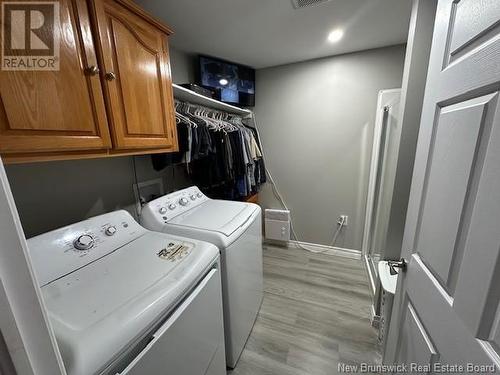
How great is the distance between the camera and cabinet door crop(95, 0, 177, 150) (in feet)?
3.17

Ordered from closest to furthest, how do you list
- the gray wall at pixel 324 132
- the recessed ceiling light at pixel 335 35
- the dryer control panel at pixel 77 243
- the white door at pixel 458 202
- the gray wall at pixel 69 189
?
the white door at pixel 458 202 → the dryer control panel at pixel 77 243 → the gray wall at pixel 69 189 → the recessed ceiling light at pixel 335 35 → the gray wall at pixel 324 132

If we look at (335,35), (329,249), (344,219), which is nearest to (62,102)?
(335,35)

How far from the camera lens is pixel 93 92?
0.90 m

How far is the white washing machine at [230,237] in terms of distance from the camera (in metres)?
1.19

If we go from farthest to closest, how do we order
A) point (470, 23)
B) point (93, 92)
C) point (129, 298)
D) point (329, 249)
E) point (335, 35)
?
1. point (329, 249)
2. point (335, 35)
3. point (93, 92)
4. point (129, 298)
5. point (470, 23)

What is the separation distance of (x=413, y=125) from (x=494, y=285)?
106 cm

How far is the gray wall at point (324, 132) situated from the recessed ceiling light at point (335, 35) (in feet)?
1.32

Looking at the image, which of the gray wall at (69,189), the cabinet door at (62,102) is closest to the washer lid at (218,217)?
the gray wall at (69,189)

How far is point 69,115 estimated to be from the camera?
0.82 m

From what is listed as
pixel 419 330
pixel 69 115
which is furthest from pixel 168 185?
pixel 419 330

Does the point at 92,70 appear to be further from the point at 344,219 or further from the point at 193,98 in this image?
the point at 344,219

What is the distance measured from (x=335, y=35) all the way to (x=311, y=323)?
7.94 ft

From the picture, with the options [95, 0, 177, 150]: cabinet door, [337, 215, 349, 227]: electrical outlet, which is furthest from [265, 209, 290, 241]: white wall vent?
[95, 0, 177, 150]: cabinet door

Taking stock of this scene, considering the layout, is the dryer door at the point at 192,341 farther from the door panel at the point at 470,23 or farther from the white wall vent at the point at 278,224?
the white wall vent at the point at 278,224
